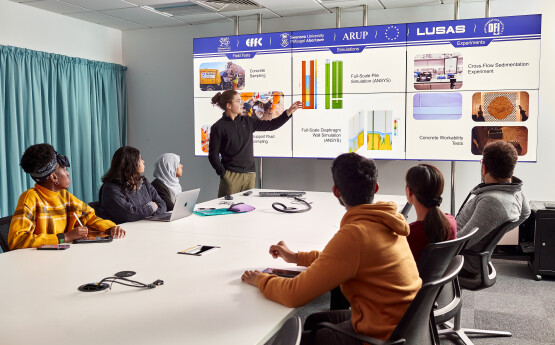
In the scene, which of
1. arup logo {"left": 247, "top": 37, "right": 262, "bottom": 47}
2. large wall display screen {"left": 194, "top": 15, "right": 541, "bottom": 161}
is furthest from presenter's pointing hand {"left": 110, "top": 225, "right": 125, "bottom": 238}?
arup logo {"left": 247, "top": 37, "right": 262, "bottom": 47}

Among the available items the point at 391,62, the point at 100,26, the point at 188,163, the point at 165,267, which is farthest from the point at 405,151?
the point at 100,26

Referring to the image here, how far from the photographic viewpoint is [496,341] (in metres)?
2.88

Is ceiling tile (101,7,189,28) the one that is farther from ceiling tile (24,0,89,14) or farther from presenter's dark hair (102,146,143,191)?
presenter's dark hair (102,146,143,191)

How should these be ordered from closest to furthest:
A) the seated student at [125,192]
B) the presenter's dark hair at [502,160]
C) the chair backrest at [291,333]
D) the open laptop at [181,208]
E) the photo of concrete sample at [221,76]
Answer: the chair backrest at [291,333] → the presenter's dark hair at [502,160] → the open laptop at [181,208] → the seated student at [125,192] → the photo of concrete sample at [221,76]

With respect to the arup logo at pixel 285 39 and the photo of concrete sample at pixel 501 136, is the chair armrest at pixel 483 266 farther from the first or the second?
the arup logo at pixel 285 39

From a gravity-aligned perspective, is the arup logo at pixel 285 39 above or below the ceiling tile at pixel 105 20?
below

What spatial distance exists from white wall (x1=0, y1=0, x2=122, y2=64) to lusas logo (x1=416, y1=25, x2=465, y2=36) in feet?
12.2

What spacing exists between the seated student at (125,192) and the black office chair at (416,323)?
1.77 m

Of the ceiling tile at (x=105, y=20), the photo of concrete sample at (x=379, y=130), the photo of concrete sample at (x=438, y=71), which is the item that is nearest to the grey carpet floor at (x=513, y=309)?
the photo of concrete sample at (x=379, y=130)

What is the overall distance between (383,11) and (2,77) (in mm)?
3835

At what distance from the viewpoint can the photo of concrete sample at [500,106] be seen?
14.5 feet

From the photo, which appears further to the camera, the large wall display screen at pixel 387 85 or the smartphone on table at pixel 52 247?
the large wall display screen at pixel 387 85

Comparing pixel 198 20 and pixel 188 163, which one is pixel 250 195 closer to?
pixel 188 163

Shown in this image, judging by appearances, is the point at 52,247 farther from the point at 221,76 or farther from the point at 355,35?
the point at 355,35
